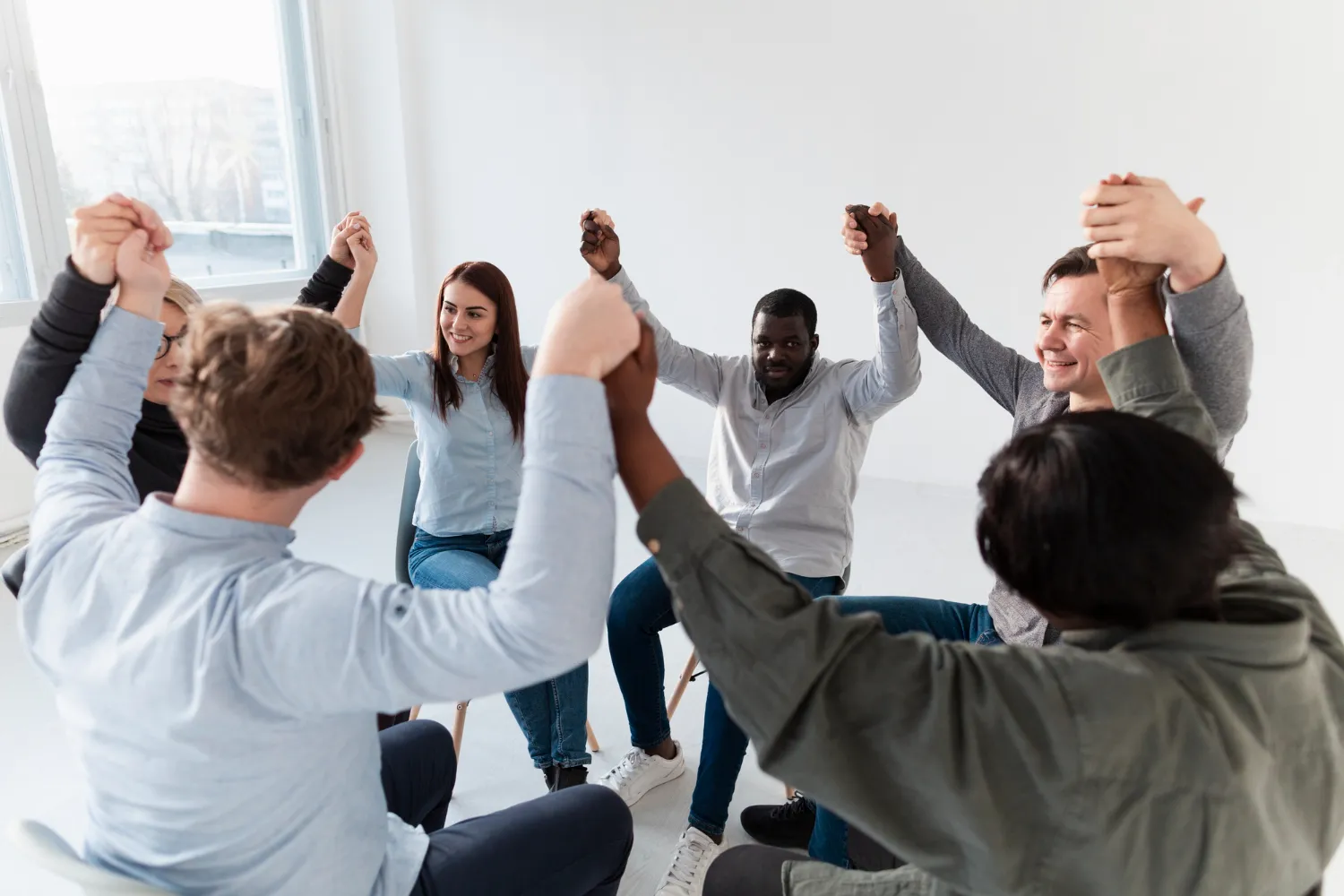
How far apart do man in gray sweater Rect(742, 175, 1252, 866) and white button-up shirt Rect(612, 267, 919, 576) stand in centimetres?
13

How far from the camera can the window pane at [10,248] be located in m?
3.22

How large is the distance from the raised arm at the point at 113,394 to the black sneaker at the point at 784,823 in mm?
1382

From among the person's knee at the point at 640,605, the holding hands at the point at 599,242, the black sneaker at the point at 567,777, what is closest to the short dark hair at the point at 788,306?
the holding hands at the point at 599,242

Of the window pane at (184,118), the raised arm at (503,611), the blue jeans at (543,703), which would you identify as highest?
the window pane at (184,118)

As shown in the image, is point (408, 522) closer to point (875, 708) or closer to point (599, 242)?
point (599, 242)

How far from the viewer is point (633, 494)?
77 centimetres

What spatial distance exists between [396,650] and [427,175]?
4506 mm

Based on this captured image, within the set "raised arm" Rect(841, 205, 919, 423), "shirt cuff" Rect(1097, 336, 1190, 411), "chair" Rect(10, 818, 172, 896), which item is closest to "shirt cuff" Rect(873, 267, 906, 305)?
"raised arm" Rect(841, 205, 919, 423)

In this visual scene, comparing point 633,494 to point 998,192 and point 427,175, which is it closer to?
point 998,192

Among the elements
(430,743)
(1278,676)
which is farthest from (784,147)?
(1278,676)

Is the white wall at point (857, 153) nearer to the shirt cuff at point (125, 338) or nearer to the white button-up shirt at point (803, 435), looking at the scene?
the white button-up shirt at point (803, 435)

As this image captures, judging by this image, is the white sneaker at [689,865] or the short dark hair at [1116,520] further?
the white sneaker at [689,865]

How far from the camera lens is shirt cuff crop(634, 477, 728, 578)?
28.1 inches

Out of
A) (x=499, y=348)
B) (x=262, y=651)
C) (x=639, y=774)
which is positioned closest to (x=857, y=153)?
(x=499, y=348)
